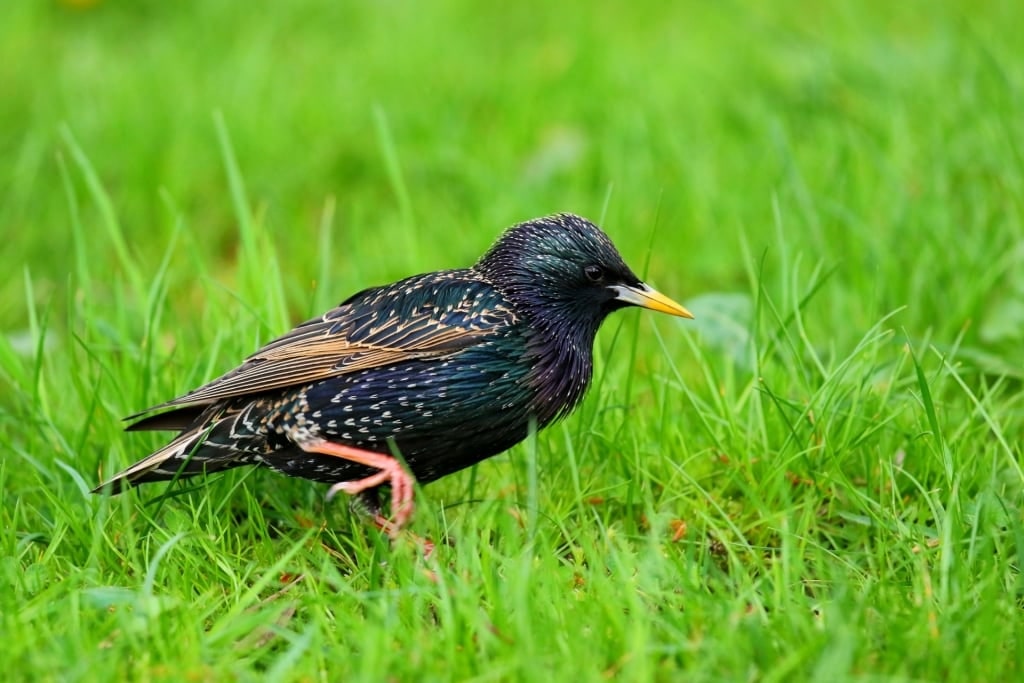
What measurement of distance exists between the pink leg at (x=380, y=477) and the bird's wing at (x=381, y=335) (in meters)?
0.22

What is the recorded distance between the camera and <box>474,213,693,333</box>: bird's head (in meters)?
3.96

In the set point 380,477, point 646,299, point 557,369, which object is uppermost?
point 646,299

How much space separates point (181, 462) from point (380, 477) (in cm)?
64

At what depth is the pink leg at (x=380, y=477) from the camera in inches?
148

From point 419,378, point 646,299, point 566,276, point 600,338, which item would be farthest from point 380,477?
point 600,338

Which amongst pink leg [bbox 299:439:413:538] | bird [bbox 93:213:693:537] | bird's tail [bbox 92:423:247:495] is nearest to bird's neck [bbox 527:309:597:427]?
bird [bbox 93:213:693:537]

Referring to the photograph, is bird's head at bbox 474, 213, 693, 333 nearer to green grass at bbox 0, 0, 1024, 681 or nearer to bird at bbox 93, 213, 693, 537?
bird at bbox 93, 213, 693, 537

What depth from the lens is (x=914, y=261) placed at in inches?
204

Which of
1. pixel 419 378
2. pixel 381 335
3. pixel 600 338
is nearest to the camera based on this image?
pixel 419 378

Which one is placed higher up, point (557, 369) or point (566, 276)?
point (566, 276)

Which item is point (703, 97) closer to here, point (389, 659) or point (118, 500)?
point (118, 500)

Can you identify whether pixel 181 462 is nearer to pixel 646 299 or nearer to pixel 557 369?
pixel 557 369

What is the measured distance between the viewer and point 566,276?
3.97m

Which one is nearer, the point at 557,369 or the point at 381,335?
the point at 557,369
